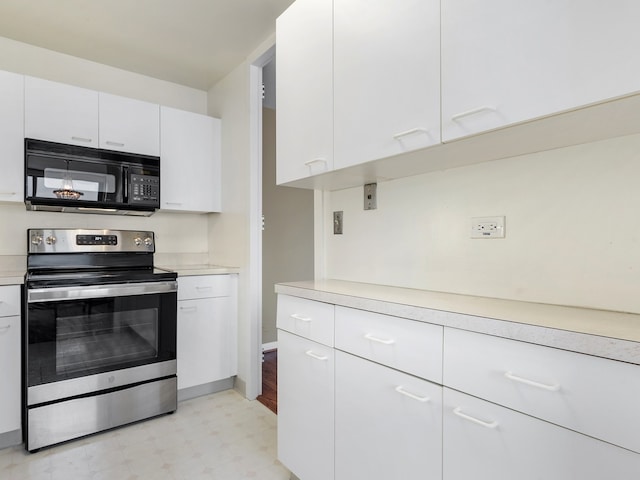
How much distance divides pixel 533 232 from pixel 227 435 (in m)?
1.88

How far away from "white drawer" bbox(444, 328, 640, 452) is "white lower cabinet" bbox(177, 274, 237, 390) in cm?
194

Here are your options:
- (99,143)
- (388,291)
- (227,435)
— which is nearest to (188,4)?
(99,143)

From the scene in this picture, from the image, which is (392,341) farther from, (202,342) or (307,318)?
(202,342)

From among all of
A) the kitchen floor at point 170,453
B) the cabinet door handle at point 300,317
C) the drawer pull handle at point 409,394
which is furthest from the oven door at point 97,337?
the drawer pull handle at point 409,394

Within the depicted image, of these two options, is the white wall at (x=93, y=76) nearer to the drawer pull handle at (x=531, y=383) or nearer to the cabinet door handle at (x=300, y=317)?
the cabinet door handle at (x=300, y=317)

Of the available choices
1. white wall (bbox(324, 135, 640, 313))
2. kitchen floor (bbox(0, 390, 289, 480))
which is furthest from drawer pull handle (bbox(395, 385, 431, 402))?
kitchen floor (bbox(0, 390, 289, 480))

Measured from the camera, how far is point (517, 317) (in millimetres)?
864

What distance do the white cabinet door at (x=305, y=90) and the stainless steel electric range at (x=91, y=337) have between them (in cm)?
124

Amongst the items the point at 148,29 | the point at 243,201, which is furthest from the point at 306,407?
the point at 148,29

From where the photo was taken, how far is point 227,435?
202cm

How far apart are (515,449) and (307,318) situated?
2.68 feet

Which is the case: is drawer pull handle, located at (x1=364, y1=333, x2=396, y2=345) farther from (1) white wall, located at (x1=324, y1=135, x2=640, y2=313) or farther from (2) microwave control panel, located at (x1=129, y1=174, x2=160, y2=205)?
(2) microwave control panel, located at (x1=129, y1=174, x2=160, y2=205)

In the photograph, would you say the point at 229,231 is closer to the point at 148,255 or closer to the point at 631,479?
the point at 148,255

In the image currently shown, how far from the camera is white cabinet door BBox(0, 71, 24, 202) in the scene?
2084mm
